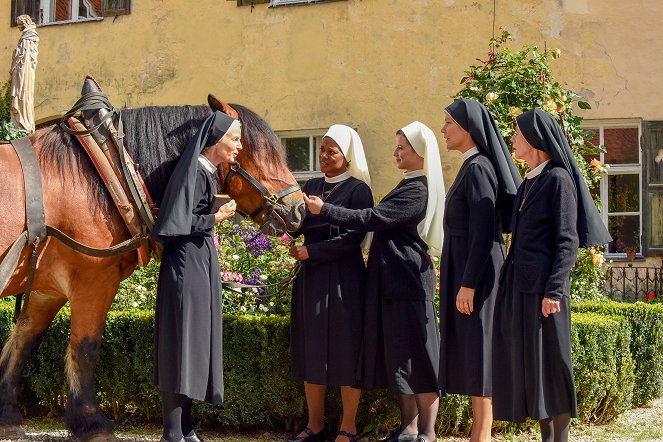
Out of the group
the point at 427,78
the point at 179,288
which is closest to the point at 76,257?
the point at 179,288

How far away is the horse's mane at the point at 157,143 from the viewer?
4.55 m

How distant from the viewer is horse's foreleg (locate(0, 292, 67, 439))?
5.04 meters

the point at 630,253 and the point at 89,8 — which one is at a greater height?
the point at 89,8

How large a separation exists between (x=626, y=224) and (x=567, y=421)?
24.4 ft

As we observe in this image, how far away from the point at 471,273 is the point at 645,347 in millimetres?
3107

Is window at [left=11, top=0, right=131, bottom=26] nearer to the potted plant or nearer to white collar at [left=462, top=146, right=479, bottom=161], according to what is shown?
the potted plant

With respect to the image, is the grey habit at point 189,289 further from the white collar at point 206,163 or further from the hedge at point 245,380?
the hedge at point 245,380

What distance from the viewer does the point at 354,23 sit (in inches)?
475

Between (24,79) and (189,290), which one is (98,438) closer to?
(189,290)

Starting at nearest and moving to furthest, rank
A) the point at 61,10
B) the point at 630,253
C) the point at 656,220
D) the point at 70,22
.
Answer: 1. the point at 630,253
2. the point at 656,220
3. the point at 70,22
4. the point at 61,10

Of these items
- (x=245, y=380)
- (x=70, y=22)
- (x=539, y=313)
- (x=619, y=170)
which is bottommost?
(x=245, y=380)

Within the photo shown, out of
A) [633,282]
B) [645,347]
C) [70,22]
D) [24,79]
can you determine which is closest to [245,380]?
[645,347]

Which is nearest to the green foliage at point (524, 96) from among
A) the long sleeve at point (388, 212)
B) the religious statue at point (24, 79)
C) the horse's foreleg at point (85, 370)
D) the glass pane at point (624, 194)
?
the long sleeve at point (388, 212)

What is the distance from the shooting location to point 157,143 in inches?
188
